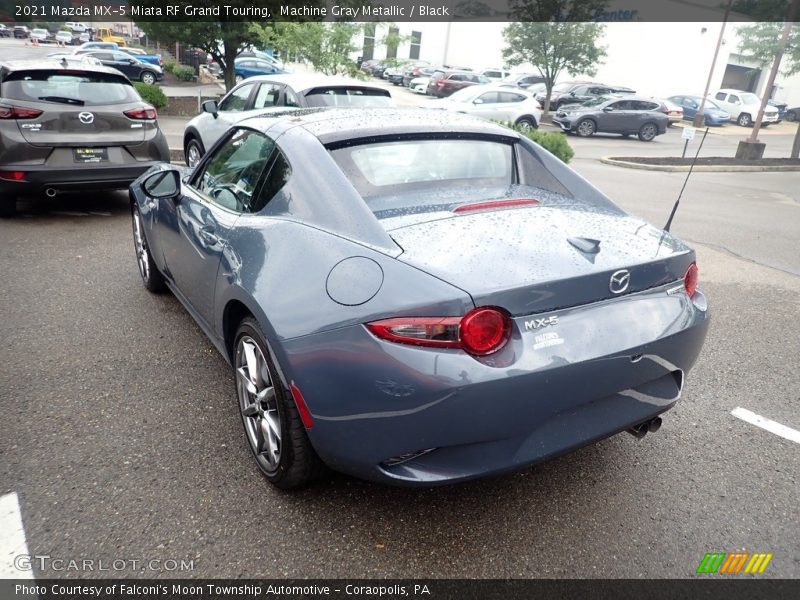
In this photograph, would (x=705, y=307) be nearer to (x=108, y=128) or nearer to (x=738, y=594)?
(x=738, y=594)

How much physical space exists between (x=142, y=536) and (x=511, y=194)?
218 cm

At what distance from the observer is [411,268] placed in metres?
2.09

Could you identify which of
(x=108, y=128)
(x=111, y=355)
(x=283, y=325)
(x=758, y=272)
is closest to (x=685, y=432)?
(x=283, y=325)

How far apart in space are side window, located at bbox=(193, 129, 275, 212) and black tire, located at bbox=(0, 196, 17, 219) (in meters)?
3.99

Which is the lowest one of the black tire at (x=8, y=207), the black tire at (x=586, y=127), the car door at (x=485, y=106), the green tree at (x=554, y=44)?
the black tire at (x=586, y=127)

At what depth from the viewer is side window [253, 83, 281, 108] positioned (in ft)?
26.9

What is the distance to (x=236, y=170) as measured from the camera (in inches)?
130

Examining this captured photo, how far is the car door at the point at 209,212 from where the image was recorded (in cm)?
302

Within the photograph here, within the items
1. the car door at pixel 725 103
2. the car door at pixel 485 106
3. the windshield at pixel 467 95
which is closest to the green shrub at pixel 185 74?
the windshield at pixel 467 95

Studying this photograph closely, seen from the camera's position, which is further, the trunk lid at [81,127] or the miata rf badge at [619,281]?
the trunk lid at [81,127]

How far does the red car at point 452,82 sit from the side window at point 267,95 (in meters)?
25.7

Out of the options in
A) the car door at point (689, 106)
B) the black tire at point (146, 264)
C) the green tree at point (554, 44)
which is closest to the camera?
the black tire at point (146, 264)

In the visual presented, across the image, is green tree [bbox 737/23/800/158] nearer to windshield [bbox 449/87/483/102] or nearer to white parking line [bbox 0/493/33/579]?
windshield [bbox 449/87/483/102]

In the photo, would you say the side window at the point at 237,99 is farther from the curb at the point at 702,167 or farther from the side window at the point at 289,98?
the curb at the point at 702,167
